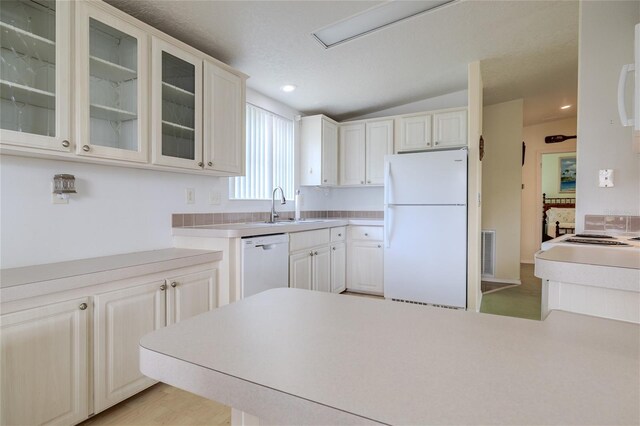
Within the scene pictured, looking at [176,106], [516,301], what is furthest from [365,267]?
[176,106]

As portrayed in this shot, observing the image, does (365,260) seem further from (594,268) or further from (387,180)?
(594,268)

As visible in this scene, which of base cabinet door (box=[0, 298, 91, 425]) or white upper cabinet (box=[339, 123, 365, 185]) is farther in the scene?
white upper cabinet (box=[339, 123, 365, 185])

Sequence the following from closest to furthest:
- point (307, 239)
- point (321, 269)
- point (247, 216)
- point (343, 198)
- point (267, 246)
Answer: point (267, 246), point (307, 239), point (247, 216), point (321, 269), point (343, 198)

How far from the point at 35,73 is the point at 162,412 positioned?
5.76ft

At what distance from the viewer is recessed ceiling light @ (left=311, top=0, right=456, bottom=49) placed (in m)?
2.18

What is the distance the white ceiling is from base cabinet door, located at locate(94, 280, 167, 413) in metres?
1.68

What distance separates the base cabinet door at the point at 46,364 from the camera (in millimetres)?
1247

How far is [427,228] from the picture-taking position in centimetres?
323

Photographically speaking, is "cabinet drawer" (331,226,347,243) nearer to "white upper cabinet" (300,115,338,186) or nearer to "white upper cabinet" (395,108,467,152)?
"white upper cabinet" (300,115,338,186)

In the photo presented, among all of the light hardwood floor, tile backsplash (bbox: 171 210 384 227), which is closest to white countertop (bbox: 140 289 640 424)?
the light hardwood floor

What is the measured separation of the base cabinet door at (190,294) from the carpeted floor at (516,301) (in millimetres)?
2669

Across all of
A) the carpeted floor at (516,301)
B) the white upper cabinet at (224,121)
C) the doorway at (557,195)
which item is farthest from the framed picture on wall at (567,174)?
the white upper cabinet at (224,121)

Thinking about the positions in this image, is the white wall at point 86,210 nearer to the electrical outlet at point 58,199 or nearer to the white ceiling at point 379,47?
the electrical outlet at point 58,199

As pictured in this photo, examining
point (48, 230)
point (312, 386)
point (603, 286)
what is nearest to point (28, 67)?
point (48, 230)
